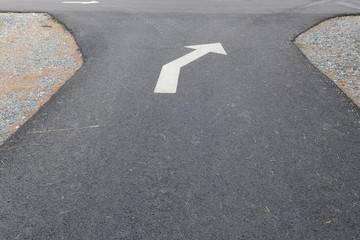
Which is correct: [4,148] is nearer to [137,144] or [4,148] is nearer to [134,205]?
[137,144]

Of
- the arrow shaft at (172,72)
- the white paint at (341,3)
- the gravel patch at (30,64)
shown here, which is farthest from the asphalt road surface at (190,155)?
the white paint at (341,3)

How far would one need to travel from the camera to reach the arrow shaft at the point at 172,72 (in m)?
5.37

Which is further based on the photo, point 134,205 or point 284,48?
point 284,48

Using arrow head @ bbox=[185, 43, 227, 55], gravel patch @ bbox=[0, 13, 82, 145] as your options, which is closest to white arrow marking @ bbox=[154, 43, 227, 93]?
arrow head @ bbox=[185, 43, 227, 55]

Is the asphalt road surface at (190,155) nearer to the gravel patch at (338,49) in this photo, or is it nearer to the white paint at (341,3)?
the gravel patch at (338,49)

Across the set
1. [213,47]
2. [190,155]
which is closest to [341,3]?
[213,47]

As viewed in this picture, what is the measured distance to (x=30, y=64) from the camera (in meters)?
6.41

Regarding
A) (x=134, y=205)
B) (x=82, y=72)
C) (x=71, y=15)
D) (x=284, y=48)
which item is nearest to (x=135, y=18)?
(x=71, y=15)

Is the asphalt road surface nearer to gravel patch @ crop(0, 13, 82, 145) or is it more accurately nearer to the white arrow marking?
the white arrow marking

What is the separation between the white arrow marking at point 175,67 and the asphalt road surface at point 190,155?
0.15 meters

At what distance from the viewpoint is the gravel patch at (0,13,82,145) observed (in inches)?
191

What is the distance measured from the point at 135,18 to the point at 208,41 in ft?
11.5

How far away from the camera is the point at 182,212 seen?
297cm

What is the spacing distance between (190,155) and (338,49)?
5614mm
